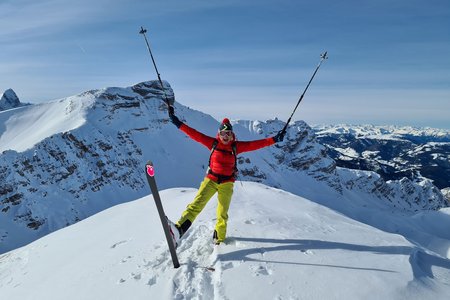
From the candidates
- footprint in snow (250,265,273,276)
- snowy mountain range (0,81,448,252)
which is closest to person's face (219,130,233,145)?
footprint in snow (250,265,273,276)

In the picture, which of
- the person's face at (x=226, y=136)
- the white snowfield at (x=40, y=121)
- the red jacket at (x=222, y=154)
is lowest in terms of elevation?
the red jacket at (x=222, y=154)

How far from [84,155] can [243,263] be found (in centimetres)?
7543

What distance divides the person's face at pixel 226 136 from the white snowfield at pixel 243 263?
2.31 m

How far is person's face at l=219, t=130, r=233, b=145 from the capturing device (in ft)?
28.9

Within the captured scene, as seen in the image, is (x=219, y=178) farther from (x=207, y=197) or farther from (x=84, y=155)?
(x=84, y=155)

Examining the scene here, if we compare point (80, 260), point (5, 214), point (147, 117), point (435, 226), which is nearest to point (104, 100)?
point (147, 117)

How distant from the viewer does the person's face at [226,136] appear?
880cm

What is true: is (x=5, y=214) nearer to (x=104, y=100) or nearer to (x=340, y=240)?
(x=104, y=100)

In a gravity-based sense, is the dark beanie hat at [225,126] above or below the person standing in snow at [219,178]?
above

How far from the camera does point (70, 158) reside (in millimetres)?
72750

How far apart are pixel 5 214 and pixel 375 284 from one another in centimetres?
6428

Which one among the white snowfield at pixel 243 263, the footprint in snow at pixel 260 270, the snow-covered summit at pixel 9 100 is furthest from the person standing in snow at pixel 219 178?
the snow-covered summit at pixel 9 100

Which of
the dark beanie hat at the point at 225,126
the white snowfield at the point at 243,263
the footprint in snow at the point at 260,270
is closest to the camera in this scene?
the white snowfield at the point at 243,263

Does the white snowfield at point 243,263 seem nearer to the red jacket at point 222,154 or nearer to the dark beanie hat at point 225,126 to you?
the red jacket at point 222,154
